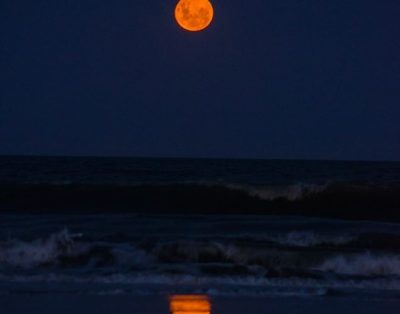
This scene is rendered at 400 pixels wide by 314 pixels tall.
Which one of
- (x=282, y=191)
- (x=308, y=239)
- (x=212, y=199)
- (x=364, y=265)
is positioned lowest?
(x=364, y=265)

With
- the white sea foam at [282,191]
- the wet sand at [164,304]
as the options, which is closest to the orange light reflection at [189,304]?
the wet sand at [164,304]

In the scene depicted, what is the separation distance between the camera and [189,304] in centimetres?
A: 551

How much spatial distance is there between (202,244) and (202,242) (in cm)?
16

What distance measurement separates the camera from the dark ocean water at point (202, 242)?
679 centimetres

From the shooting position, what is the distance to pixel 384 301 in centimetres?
584

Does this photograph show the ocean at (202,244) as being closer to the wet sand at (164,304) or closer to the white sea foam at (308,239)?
the white sea foam at (308,239)

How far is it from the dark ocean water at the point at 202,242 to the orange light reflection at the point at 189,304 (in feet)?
1.09

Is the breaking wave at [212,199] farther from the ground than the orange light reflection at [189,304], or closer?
farther from the ground

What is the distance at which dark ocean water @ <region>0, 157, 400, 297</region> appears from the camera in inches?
267

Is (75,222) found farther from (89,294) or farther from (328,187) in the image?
(328,187)

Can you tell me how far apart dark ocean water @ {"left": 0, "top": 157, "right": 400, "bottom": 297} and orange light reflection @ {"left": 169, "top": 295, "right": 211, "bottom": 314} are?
0.33 metres

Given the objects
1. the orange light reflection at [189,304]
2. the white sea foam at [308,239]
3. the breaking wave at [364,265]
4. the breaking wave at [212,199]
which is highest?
the breaking wave at [212,199]

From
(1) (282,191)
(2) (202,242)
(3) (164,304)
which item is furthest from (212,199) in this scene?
(3) (164,304)

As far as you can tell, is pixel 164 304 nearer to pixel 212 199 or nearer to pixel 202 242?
pixel 202 242
